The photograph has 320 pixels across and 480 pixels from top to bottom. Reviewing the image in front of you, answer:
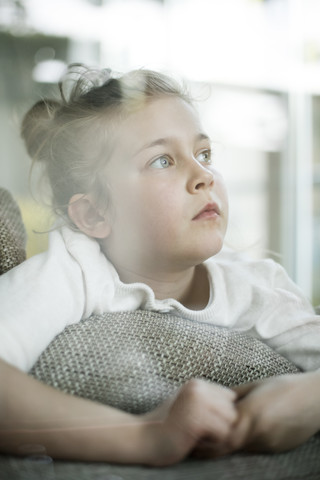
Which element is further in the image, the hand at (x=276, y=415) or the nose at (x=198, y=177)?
the nose at (x=198, y=177)

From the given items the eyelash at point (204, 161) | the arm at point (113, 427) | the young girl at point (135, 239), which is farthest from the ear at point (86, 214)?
the arm at point (113, 427)

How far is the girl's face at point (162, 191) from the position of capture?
1.91 feet

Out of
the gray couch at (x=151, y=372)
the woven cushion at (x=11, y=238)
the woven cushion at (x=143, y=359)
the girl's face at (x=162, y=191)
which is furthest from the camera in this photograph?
the woven cushion at (x=11, y=238)

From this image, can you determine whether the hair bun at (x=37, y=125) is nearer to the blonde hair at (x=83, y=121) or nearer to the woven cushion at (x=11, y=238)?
the blonde hair at (x=83, y=121)

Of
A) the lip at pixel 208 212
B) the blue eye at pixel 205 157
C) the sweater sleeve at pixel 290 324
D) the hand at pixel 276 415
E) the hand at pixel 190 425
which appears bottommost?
the sweater sleeve at pixel 290 324

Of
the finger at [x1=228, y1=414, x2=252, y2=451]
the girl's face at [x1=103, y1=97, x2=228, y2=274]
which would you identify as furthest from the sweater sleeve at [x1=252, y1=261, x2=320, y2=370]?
the finger at [x1=228, y1=414, x2=252, y2=451]

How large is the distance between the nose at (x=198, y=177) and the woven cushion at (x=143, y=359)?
163mm

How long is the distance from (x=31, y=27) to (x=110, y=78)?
4.3 inches

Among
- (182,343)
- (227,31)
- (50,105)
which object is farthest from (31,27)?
(182,343)

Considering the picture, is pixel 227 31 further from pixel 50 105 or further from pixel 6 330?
pixel 6 330

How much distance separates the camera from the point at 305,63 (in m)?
0.87

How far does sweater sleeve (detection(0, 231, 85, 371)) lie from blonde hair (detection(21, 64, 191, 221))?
0.21 feet

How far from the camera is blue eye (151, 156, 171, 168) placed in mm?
575

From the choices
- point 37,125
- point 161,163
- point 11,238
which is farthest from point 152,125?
point 11,238
